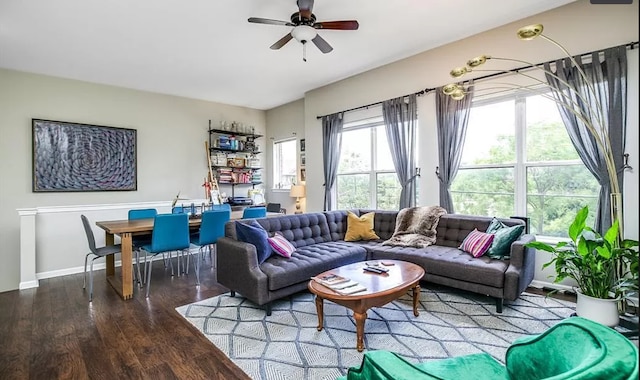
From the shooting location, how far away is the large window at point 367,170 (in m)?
4.96

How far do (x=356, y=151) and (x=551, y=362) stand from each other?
14.7 ft

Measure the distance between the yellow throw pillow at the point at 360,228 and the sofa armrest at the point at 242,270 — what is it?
63.6 inches

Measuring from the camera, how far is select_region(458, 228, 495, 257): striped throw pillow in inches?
127

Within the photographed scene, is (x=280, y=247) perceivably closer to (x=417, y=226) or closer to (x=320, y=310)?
(x=320, y=310)

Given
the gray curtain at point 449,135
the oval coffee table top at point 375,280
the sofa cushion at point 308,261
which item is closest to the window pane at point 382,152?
the gray curtain at point 449,135

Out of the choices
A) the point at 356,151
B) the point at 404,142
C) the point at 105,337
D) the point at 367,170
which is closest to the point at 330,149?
the point at 356,151

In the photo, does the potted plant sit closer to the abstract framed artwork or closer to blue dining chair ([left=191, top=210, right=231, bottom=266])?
blue dining chair ([left=191, top=210, right=231, bottom=266])

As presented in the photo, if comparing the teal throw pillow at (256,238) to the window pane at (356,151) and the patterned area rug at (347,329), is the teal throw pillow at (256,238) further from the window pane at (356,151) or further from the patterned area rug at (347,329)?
the window pane at (356,151)

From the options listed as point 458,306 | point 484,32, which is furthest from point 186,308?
point 484,32

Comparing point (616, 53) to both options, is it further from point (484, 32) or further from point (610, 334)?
point (610, 334)

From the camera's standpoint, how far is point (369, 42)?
12.7 ft

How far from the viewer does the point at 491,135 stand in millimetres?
3871

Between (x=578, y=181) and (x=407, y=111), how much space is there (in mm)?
2165

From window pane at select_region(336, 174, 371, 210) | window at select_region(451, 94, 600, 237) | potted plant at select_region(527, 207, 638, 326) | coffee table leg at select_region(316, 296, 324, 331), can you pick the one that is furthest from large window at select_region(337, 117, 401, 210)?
coffee table leg at select_region(316, 296, 324, 331)
